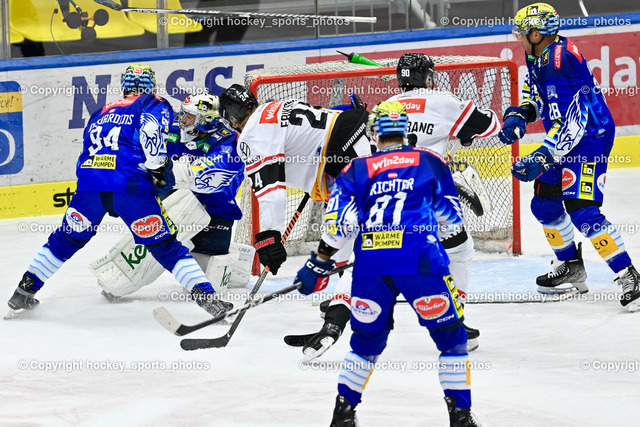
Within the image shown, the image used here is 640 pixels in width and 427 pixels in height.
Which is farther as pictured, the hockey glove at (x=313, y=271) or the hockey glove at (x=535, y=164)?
the hockey glove at (x=535, y=164)

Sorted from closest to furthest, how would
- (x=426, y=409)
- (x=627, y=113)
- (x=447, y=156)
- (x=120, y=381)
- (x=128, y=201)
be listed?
(x=426, y=409)
(x=120, y=381)
(x=447, y=156)
(x=128, y=201)
(x=627, y=113)

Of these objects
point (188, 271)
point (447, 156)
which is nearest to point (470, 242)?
point (447, 156)

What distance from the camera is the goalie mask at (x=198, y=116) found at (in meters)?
5.39

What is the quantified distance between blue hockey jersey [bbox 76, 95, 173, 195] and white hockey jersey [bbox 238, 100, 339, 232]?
2.53 feet

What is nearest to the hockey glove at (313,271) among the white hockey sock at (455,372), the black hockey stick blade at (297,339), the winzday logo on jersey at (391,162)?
the winzday logo on jersey at (391,162)

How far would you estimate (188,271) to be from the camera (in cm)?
498

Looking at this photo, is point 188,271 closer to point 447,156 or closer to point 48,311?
point 48,311

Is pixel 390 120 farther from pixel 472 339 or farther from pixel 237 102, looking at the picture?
pixel 472 339

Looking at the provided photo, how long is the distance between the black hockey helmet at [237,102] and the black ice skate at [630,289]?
2087 millimetres

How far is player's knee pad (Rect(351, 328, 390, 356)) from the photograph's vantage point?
10.6ft

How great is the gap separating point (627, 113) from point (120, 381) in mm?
5811

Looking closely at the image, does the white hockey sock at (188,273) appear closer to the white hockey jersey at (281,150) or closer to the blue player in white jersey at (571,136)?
the white hockey jersey at (281,150)

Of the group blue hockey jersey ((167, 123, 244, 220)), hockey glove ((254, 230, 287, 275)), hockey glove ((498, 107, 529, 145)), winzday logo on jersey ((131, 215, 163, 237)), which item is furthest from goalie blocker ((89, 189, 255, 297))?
hockey glove ((498, 107, 529, 145))

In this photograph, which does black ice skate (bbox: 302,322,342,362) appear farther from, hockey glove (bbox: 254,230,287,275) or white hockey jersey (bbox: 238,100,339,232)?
white hockey jersey (bbox: 238,100,339,232)
